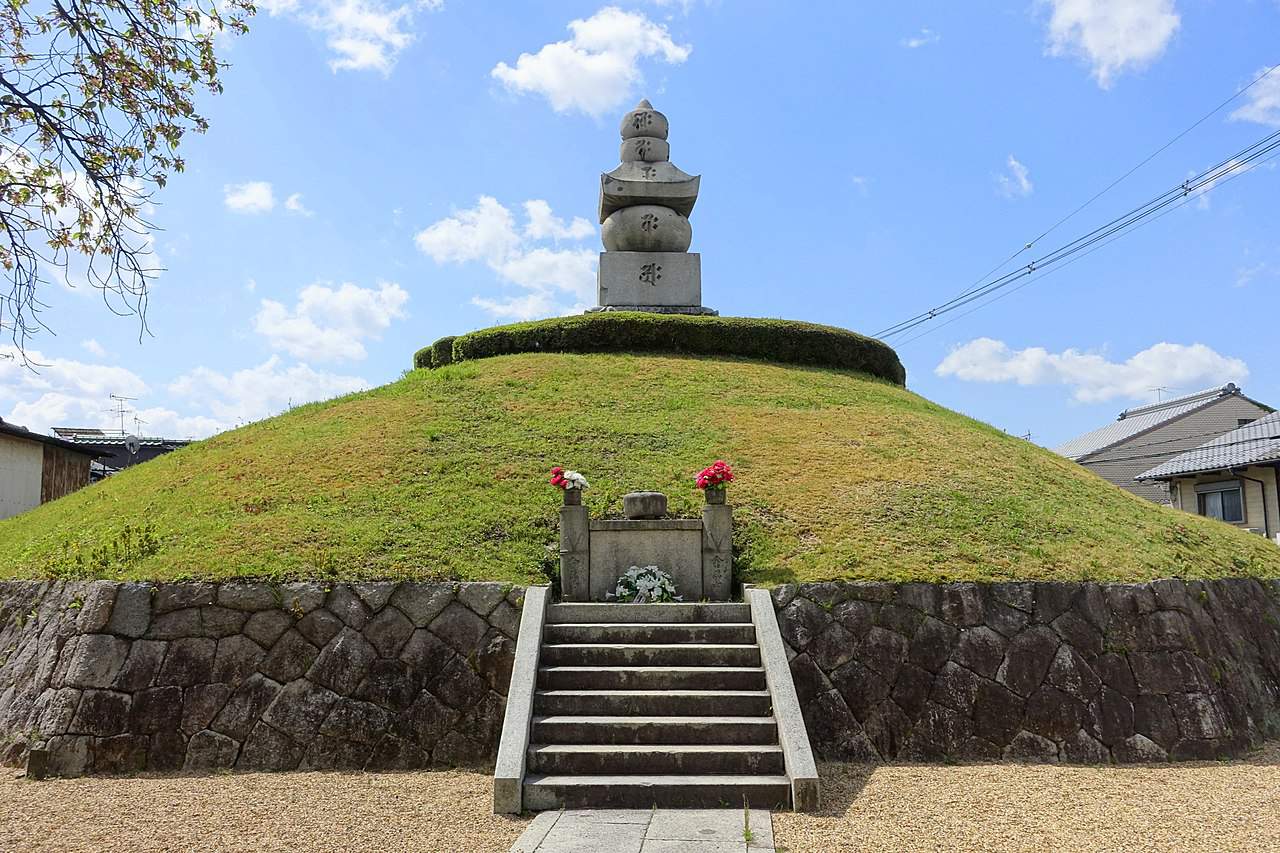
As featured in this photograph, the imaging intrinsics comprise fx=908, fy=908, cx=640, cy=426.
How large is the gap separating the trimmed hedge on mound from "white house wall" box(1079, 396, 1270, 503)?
18.4 metres

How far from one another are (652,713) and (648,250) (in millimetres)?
13711

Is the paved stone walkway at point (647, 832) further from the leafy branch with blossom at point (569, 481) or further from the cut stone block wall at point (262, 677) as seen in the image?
the leafy branch with blossom at point (569, 481)

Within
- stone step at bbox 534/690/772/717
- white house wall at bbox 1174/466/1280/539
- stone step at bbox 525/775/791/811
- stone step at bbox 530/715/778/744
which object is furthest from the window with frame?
stone step at bbox 525/775/791/811

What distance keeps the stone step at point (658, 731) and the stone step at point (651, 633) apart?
1153mm

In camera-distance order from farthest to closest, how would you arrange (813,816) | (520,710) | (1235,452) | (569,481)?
(1235,452) < (569,481) < (520,710) < (813,816)

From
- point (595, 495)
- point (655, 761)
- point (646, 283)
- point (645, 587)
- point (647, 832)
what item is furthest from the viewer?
point (646, 283)

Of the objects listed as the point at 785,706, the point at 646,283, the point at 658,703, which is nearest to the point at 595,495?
the point at 658,703

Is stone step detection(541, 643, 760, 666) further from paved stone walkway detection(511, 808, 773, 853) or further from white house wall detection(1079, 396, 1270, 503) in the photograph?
white house wall detection(1079, 396, 1270, 503)

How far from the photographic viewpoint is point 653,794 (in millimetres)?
6547

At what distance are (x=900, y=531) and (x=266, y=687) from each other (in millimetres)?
6440

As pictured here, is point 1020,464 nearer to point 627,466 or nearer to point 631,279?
point 627,466

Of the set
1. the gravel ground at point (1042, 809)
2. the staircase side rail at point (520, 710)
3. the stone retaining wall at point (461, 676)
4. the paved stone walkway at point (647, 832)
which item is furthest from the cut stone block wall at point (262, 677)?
the gravel ground at point (1042, 809)

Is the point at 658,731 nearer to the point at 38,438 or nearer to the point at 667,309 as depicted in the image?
the point at 667,309

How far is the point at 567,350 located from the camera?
17.6m
